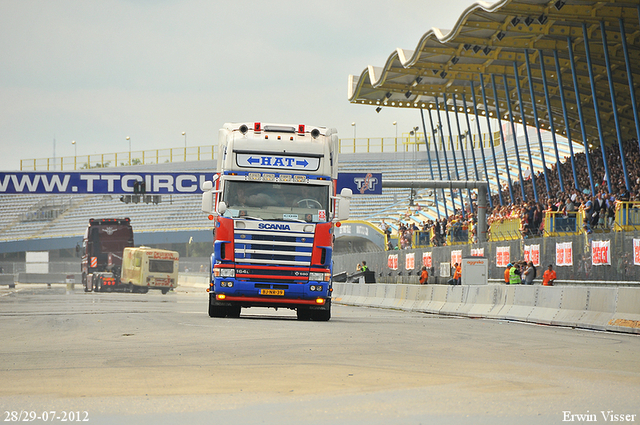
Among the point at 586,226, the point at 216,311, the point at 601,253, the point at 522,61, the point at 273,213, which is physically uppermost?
the point at 522,61

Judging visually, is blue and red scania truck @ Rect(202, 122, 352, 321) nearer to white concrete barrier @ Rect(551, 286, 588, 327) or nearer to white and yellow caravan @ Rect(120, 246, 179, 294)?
white concrete barrier @ Rect(551, 286, 588, 327)

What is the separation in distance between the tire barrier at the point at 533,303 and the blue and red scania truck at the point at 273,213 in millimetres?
5515

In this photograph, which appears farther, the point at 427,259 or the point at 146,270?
the point at 146,270

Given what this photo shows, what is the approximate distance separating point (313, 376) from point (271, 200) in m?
9.30

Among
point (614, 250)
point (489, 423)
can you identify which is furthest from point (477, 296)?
point (489, 423)

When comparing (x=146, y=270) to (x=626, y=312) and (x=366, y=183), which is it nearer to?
(x=366, y=183)

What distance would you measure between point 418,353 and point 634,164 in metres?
27.3

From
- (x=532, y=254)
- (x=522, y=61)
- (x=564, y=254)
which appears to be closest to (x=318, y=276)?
(x=564, y=254)

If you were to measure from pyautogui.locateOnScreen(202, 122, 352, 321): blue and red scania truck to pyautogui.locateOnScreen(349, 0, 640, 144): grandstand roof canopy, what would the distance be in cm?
2087

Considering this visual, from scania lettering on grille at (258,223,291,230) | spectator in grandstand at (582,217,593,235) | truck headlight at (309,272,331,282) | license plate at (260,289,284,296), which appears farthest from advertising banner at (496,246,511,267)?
scania lettering on grille at (258,223,291,230)

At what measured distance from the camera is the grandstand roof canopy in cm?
3716

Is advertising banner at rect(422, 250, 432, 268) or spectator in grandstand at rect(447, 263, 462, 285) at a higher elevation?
advertising banner at rect(422, 250, 432, 268)

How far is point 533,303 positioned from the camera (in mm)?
21297

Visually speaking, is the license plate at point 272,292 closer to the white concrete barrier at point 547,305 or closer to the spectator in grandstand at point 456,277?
the white concrete barrier at point 547,305
